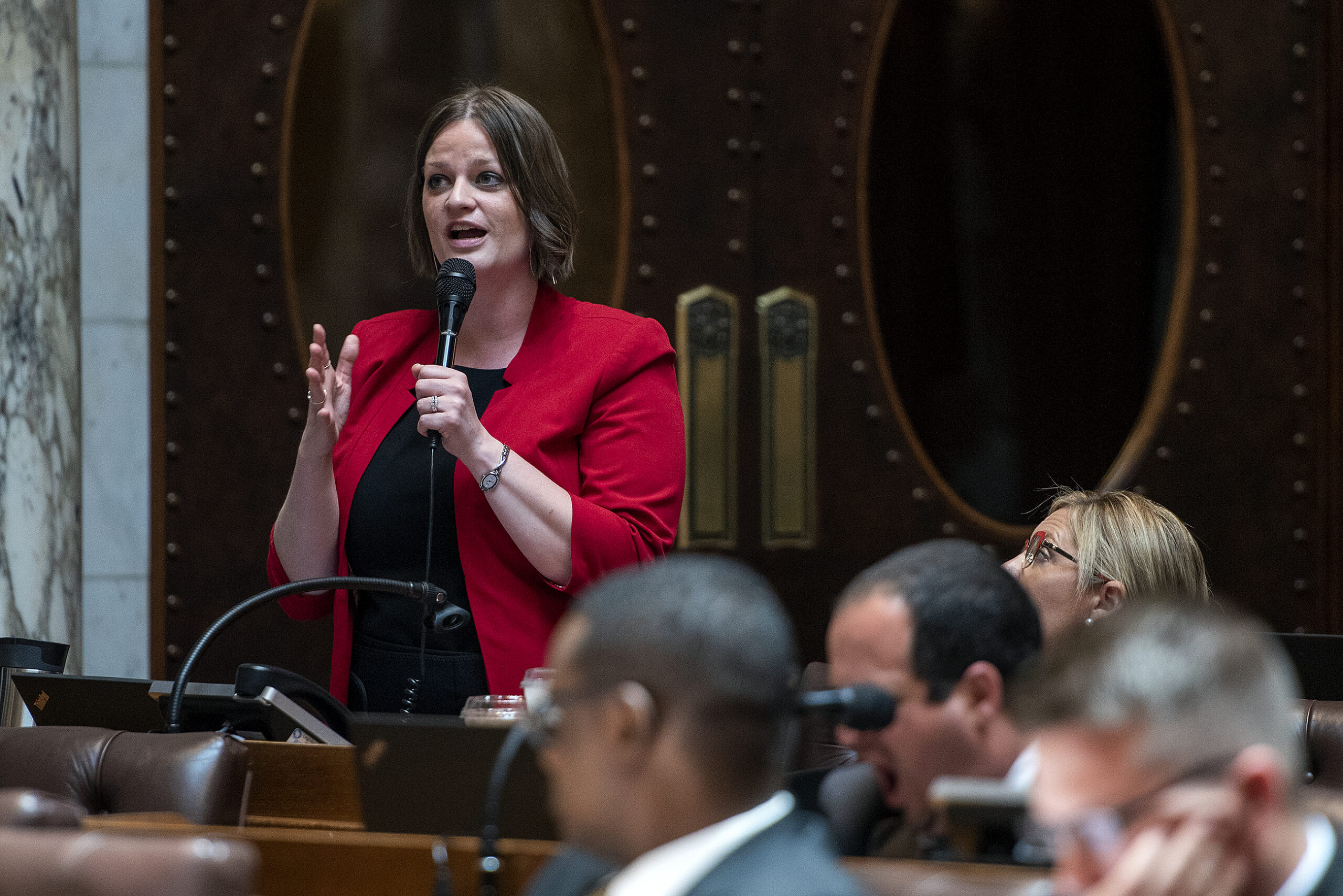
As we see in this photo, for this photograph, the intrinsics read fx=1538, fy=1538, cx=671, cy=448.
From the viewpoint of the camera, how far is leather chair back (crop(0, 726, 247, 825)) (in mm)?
1820

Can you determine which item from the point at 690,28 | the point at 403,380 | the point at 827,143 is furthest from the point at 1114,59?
the point at 403,380

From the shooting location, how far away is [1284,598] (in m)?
4.25

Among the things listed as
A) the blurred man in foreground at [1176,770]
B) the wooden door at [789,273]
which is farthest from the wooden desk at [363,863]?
the wooden door at [789,273]

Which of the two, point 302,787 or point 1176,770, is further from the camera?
point 302,787

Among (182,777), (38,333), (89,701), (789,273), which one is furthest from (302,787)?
(789,273)

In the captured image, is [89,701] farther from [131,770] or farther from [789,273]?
[789,273]

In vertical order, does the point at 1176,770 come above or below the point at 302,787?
above

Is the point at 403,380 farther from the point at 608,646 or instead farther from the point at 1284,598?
the point at 1284,598

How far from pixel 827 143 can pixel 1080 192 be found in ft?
2.43

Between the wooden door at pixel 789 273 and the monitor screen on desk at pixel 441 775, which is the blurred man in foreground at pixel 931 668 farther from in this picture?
the wooden door at pixel 789 273

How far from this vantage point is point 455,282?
2295 mm

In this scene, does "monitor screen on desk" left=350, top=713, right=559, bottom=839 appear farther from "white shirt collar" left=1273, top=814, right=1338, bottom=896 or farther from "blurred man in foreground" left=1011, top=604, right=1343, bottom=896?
"white shirt collar" left=1273, top=814, right=1338, bottom=896

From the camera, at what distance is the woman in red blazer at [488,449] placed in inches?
88.2

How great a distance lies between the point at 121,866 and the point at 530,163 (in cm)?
155
